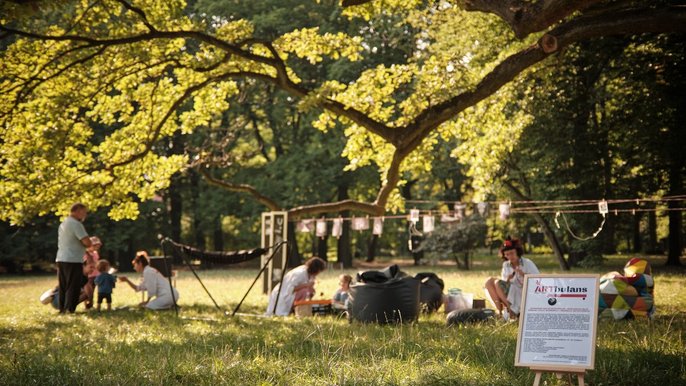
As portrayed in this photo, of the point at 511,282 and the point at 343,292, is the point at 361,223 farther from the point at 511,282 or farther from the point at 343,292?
the point at 511,282

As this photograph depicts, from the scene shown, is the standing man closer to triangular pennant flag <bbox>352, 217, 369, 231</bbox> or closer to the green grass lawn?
the green grass lawn

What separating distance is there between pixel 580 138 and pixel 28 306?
55.8 feet

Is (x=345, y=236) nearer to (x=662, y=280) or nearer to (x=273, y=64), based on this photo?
(x=662, y=280)

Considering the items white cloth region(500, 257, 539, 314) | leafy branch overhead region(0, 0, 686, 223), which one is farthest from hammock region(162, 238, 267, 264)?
white cloth region(500, 257, 539, 314)

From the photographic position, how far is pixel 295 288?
1224 cm

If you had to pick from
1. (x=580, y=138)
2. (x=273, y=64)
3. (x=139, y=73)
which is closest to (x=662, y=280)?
(x=580, y=138)

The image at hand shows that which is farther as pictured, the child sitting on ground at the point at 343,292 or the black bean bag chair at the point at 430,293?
the child sitting on ground at the point at 343,292

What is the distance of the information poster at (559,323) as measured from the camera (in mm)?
4676

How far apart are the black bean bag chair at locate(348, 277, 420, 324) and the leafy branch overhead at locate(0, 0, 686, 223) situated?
2.57 meters

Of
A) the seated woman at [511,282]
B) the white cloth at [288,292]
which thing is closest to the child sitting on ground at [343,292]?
the white cloth at [288,292]

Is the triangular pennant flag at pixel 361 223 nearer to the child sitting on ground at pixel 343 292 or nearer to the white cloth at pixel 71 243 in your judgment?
the child sitting on ground at pixel 343 292

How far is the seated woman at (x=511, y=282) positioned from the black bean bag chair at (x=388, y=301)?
1.21m

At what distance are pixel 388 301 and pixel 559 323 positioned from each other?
512 cm

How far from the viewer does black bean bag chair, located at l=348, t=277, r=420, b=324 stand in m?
9.88
